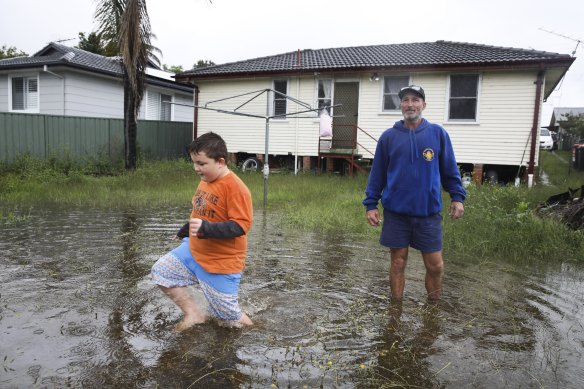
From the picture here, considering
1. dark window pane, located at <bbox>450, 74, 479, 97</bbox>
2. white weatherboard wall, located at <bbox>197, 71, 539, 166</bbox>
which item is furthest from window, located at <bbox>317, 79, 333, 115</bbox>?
dark window pane, located at <bbox>450, 74, 479, 97</bbox>

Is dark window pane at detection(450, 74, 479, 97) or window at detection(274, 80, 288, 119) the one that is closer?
dark window pane at detection(450, 74, 479, 97)

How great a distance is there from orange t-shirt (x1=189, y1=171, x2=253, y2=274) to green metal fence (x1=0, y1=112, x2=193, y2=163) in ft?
40.7

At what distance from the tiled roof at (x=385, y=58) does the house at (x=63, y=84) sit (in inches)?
115

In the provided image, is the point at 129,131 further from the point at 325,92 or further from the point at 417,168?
the point at 417,168

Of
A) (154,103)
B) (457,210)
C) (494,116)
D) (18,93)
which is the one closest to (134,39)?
(18,93)

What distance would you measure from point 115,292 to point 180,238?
1167mm

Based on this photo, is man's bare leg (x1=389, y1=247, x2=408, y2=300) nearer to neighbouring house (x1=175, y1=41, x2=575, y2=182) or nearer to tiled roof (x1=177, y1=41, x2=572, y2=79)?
neighbouring house (x1=175, y1=41, x2=575, y2=182)

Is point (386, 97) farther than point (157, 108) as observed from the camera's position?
No

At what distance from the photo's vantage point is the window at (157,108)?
21094 mm

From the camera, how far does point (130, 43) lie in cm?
1365

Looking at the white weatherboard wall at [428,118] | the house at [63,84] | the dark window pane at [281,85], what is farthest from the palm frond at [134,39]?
the dark window pane at [281,85]

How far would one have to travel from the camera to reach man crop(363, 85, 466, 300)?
12.1 feet

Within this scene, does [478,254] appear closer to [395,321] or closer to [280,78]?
[395,321]

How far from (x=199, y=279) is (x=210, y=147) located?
0.90 metres
